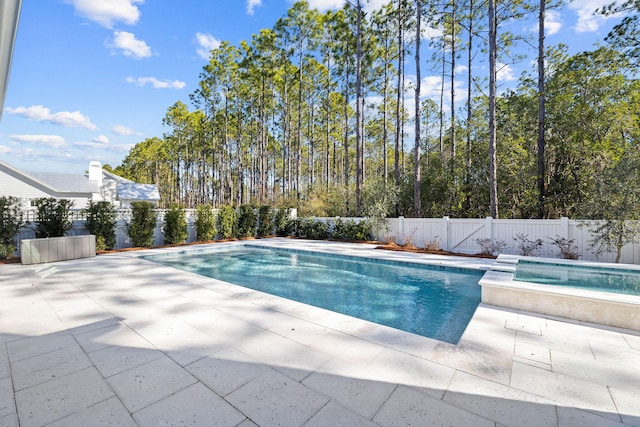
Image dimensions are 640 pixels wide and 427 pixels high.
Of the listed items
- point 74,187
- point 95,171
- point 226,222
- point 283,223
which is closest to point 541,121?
point 283,223

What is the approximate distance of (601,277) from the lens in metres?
5.28

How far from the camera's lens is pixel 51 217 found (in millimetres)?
7746

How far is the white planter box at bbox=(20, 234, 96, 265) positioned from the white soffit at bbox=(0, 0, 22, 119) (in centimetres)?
565

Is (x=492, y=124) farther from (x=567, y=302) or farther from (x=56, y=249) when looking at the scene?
(x=56, y=249)

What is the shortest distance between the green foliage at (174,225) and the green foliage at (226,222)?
5.45 ft

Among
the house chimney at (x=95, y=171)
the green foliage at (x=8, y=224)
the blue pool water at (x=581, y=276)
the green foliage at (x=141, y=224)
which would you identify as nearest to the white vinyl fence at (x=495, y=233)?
the blue pool water at (x=581, y=276)

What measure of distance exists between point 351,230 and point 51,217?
9.58 m

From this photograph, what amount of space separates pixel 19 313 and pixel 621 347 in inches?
265

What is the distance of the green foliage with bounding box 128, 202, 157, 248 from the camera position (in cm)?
940

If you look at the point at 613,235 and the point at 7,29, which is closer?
the point at 7,29

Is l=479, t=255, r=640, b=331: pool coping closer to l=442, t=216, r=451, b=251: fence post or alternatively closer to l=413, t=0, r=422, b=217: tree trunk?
l=442, t=216, r=451, b=251: fence post

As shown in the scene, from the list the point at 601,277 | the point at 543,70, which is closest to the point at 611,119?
the point at 543,70

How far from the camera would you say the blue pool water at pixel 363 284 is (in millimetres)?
4156

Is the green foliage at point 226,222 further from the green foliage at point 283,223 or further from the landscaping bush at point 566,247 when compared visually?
the landscaping bush at point 566,247
